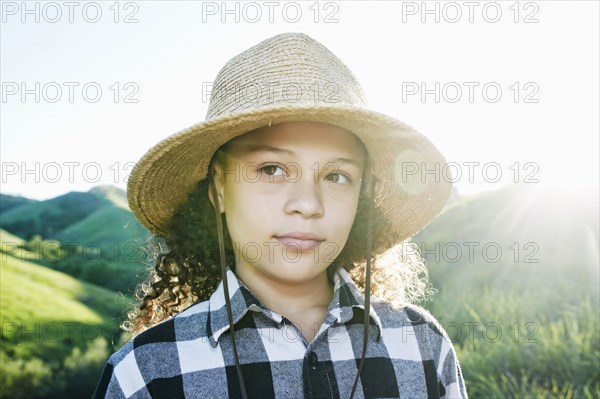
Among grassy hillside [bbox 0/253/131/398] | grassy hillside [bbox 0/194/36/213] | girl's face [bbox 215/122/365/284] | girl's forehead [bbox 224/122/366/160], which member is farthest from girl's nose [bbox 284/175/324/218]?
grassy hillside [bbox 0/194/36/213]

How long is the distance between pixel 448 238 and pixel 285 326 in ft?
22.6

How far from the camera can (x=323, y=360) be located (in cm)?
175

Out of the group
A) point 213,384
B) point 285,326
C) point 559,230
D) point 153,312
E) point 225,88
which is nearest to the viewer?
point 213,384

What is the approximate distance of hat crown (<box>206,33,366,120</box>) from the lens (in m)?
1.81

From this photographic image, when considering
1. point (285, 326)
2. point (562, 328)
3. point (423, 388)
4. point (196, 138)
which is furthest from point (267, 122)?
point (562, 328)

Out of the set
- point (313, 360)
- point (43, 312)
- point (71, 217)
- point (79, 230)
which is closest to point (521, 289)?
point (43, 312)

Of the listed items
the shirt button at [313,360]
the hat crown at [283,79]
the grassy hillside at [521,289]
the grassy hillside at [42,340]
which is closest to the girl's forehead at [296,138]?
the hat crown at [283,79]

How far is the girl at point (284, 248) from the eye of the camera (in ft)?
5.53

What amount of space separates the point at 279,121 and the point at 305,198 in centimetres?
28

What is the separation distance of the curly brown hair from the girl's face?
302mm

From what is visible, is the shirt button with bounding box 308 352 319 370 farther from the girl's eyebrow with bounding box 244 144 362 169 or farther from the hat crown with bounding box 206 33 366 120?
the hat crown with bounding box 206 33 366 120

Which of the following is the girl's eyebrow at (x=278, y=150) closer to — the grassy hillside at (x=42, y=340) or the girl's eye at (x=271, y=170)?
the girl's eye at (x=271, y=170)

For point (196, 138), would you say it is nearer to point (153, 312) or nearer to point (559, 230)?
point (153, 312)

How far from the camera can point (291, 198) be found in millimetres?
1775
